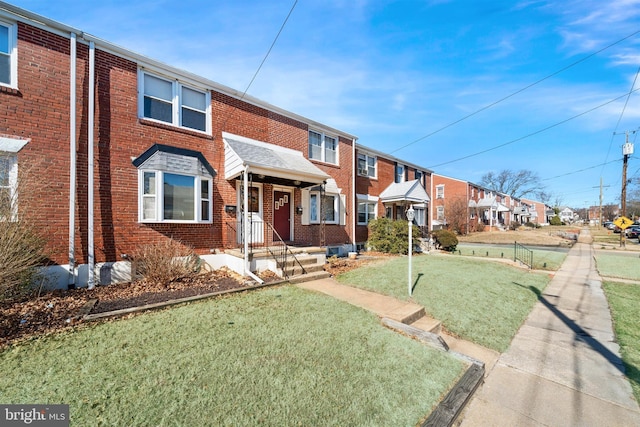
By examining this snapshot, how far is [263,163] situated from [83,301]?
5.72 meters

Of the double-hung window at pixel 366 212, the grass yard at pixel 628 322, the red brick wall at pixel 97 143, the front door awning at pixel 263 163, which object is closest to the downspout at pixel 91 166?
the red brick wall at pixel 97 143

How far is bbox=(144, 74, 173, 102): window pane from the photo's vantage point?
319 inches

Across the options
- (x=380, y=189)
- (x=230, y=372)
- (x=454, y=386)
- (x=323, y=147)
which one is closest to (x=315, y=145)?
(x=323, y=147)

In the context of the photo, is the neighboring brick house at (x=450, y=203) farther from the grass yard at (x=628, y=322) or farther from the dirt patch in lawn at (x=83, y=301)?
the dirt patch in lawn at (x=83, y=301)

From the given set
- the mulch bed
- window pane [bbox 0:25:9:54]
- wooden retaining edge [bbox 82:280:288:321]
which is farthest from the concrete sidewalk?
window pane [bbox 0:25:9:54]

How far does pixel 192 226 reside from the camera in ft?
28.0

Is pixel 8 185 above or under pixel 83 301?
above

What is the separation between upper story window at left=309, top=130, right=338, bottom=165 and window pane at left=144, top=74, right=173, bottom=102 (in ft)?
21.2

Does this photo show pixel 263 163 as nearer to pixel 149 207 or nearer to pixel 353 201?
pixel 149 207

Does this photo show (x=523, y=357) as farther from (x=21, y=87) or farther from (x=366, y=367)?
(x=21, y=87)

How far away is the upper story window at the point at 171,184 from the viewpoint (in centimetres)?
758

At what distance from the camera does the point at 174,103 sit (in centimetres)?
854

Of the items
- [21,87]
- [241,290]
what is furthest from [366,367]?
[21,87]

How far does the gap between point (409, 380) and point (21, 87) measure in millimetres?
10407
